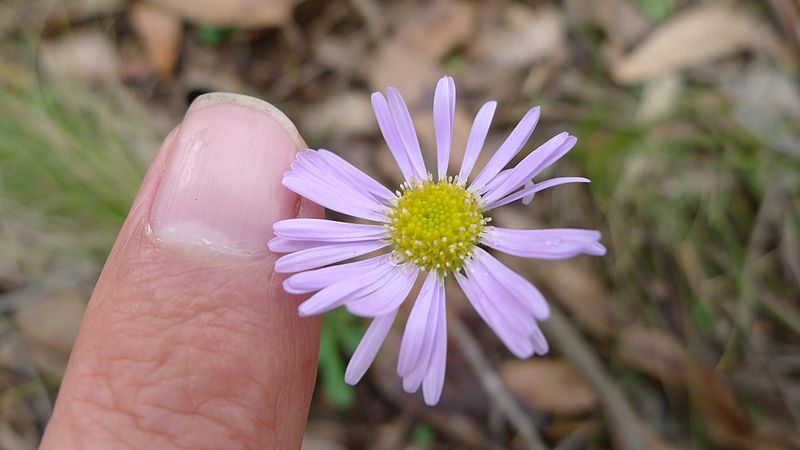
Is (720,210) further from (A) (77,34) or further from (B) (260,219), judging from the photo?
(A) (77,34)

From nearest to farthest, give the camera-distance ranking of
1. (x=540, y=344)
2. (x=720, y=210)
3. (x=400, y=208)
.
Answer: (x=540, y=344) < (x=400, y=208) < (x=720, y=210)

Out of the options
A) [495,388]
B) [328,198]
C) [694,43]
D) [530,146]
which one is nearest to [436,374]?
[328,198]

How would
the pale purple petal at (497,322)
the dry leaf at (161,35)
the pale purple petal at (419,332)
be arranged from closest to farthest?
the pale purple petal at (497,322) < the pale purple petal at (419,332) < the dry leaf at (161,35)

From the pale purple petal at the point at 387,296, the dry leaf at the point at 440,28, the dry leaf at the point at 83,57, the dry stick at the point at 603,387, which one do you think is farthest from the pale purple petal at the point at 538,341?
the dry leaf at the point at 83,57

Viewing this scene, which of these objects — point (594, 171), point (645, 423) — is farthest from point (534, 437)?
point (594, 171)

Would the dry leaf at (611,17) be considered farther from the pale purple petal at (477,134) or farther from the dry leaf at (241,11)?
the pale purple petal at (477,134)

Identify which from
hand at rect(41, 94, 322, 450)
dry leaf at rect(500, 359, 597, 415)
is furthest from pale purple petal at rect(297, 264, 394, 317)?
dry leaf at rect(500, 359, 597, 415)

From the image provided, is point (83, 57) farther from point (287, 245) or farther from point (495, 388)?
point (495, 388)
